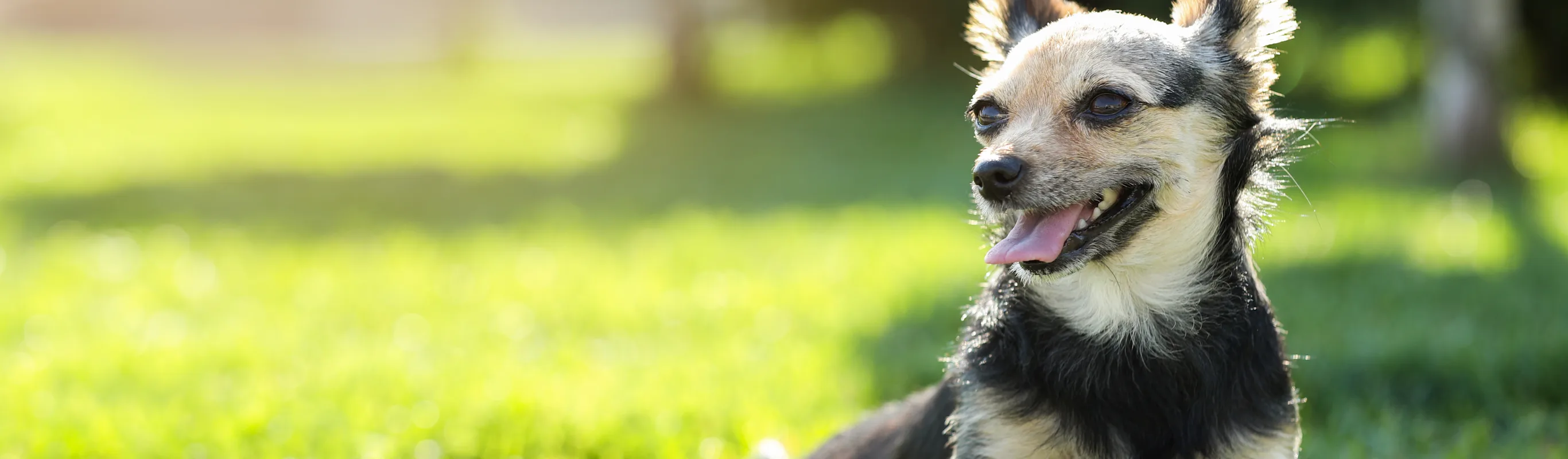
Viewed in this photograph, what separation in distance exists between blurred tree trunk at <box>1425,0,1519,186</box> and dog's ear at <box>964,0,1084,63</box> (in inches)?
337

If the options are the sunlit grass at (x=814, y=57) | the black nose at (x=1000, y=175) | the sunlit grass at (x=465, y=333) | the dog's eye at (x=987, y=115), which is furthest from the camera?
the sunlit grass at (x=814, y=57)

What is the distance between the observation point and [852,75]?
76.7 feet

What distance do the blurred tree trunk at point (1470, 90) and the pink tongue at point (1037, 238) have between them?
9.18 m

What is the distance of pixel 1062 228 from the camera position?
10.1 feet

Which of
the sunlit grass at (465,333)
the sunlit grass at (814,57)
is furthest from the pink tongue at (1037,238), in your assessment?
the sunlit grass at (814,57)

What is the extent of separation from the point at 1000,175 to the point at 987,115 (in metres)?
0.37

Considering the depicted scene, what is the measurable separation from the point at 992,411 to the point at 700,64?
1745 centimetres

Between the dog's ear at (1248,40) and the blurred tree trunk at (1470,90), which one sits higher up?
the dog's ear at (1248,40)

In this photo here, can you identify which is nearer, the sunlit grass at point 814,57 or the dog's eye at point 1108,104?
the dog's eye at point 1108,104

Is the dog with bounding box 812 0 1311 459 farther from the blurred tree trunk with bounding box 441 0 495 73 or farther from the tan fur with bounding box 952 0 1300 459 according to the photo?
the blurred tree trunk with bounding box 441 0 495 73

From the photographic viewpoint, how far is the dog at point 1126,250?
9.93ft

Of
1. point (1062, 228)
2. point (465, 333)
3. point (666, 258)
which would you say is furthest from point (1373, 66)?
point (1062, 228)

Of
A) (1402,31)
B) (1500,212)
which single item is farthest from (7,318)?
(1402,31)

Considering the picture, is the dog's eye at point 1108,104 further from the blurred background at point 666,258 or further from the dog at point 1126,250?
the blurred background at point 666,258
